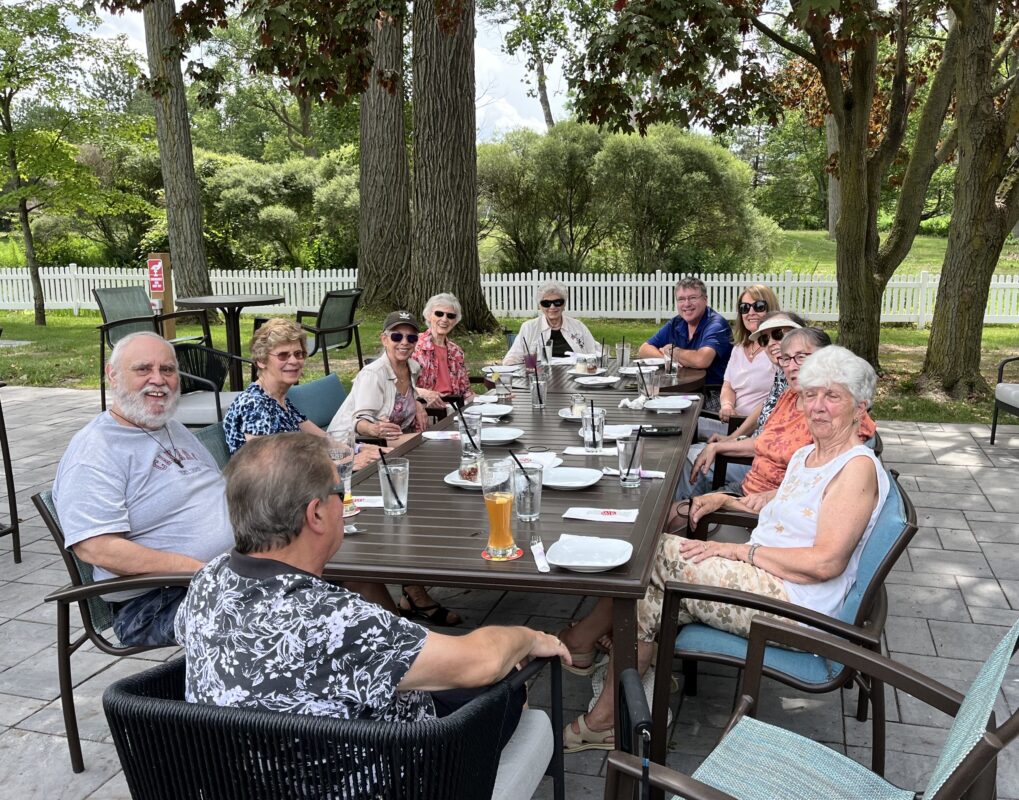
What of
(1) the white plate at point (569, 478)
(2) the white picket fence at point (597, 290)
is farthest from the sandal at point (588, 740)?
(2) the white picket fence at point (597, 290)

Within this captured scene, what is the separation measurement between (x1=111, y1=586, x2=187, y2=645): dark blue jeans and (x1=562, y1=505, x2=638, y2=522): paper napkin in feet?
3.87

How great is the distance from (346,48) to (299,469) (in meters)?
4.80

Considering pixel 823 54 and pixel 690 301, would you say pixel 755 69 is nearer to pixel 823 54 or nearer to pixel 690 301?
pixel 823 54

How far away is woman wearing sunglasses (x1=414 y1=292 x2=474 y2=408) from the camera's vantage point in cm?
530

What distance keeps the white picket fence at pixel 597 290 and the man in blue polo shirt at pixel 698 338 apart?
7.61 meters

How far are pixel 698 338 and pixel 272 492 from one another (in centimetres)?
447

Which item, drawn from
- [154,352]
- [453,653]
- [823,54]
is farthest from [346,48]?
[453,653]

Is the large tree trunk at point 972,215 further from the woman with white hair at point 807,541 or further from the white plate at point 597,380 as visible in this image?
the woman with white hair at point 807,541

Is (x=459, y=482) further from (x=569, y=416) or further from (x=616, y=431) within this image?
(x=569, y=416)

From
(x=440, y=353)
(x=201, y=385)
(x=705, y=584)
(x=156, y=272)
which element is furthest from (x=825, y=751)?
(x=156, y=272)

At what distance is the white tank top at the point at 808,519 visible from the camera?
2.60 meters

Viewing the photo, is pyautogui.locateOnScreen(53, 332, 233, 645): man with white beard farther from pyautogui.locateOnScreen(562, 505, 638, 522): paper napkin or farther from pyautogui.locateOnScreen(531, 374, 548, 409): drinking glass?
pyautogui.locateOnScreen(531, 374, 548, 409): drinking glass

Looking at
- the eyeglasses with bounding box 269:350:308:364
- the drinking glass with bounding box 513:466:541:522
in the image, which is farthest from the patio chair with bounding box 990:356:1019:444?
the eyeglasses with bounding box 269:350:308:364

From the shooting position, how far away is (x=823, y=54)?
748cm
